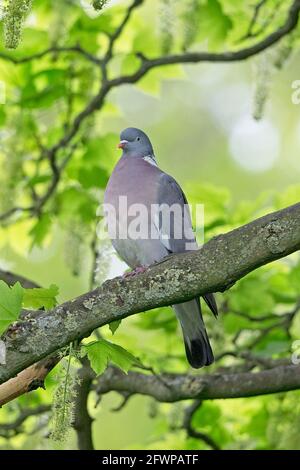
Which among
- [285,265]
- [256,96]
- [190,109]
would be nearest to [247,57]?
[256,96]

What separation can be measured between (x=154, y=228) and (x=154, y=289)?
131cm

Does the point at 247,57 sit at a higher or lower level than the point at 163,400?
higher

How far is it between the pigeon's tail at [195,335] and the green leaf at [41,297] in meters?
1.12

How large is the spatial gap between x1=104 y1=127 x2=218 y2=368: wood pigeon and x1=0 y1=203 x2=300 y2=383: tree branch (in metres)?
1.26

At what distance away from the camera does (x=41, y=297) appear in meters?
2.65

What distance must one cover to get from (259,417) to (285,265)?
733mm

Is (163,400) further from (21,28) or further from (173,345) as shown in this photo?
(21,28)

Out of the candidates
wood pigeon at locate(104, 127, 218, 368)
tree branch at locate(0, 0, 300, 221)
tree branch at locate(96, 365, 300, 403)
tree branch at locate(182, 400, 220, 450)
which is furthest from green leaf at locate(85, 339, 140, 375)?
tree branch at locate(0, 0, 300, 221)

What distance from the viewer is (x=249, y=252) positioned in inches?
93.4

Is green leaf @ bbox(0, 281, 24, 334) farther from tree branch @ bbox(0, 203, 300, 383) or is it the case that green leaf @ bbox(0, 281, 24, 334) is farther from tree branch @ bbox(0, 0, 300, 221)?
tree branch @ bbox(0, 0, 300, 221)

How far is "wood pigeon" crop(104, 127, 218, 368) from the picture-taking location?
3.72m

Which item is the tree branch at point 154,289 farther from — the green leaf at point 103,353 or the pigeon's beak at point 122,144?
the pigeon's beak at point 122,144

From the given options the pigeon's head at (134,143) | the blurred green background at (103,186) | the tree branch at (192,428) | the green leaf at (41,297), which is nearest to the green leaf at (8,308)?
the green leaf at (41,297)

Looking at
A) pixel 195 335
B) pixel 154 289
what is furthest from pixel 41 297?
pixel 195 335
